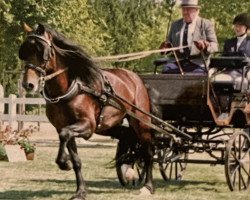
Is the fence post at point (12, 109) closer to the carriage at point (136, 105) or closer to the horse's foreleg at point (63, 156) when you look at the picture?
the carriage at point (136, 105)

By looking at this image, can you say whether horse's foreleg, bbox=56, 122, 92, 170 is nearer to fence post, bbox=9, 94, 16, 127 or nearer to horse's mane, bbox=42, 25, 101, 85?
horse's mane, bbox=42, 25, 101, 85

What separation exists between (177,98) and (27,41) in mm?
3000

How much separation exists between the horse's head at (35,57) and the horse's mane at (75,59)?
343 millimetres

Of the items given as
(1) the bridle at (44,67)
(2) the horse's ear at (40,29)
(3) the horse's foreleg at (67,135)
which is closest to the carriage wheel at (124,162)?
(3) the horse's foreleg at (67,135)

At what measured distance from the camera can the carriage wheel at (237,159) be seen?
11734 millimetres

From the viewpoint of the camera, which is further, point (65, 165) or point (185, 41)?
point (185, 41)

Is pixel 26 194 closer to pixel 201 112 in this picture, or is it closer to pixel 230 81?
pixel 201 112

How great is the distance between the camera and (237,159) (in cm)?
1226

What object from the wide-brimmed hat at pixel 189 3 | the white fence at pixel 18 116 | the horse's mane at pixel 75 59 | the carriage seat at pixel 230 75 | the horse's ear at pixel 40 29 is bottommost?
the white fence at pixel 18 116

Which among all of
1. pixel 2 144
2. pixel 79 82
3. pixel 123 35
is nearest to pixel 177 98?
pixel 79 82

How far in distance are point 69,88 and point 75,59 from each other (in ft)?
1.44

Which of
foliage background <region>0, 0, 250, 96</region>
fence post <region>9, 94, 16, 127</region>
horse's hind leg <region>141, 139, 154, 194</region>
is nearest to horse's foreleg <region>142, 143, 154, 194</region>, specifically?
horse's hind leg <region>141, 139, 154, 194</region>

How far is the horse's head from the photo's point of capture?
32.0 feet

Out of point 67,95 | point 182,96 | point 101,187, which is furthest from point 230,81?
point 67,95
